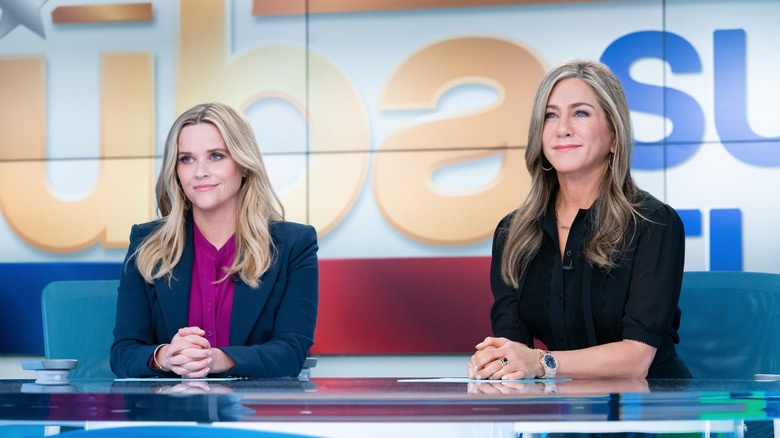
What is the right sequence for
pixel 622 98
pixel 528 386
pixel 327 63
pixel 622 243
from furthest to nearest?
pixel 327 63 < pixel 622 98 < pixel 622 243 < pixel 528 386

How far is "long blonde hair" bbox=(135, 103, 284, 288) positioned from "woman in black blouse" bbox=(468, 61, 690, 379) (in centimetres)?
65

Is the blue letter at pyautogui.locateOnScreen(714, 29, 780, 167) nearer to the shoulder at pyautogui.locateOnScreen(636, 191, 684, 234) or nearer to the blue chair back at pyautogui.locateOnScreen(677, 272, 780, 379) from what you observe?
the blue chair back at pyautogui.locateOnScreen(677, 272, 780, 379)

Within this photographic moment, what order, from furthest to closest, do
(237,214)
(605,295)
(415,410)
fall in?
(237,214) → (605,295) → (415,410)

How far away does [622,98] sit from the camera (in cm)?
261

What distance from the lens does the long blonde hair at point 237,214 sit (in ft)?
8.58

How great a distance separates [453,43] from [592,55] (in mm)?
616

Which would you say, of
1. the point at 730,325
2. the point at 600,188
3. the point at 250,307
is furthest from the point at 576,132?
the point at 250,307

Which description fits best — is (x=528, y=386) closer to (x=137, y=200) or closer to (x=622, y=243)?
(x=622, y=243)

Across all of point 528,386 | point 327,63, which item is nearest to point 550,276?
point 528,386

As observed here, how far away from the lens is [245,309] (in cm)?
256

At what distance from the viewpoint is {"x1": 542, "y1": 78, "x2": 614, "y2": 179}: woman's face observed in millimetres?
2521

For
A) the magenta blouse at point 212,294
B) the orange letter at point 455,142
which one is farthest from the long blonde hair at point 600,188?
the orange letter at point 455,142

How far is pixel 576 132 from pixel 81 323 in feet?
4.81

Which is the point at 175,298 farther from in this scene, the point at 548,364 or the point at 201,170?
the point at 548,364
